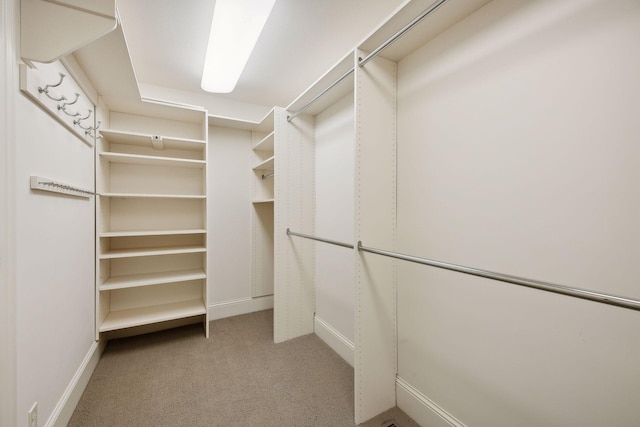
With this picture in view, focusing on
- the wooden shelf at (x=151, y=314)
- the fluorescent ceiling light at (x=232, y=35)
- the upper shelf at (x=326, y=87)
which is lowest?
the wooden shelf at (x=151, y=314)

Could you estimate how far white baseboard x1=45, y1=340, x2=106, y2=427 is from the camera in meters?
1.37

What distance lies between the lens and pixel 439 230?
1374mm

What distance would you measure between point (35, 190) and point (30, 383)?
2.86ft

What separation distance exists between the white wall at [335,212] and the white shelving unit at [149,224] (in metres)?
1.12

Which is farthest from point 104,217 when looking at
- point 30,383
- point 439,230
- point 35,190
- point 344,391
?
point 439,230

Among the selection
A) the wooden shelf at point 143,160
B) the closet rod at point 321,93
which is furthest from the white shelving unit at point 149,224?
the closet rod at point 321,93

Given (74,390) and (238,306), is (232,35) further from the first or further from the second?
(238,306)

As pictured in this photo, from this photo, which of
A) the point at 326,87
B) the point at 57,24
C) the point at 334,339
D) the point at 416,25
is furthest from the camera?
the point at 334,339

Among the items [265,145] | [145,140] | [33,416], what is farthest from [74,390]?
[265,145]

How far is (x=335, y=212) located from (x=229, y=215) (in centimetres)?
141

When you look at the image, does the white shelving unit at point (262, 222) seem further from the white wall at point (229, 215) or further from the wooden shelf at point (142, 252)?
the wooden shelf at point (142, 252)

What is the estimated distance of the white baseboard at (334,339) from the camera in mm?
2049

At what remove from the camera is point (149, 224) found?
8.36ft

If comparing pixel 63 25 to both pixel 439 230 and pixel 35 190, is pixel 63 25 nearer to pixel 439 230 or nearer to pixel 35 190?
pixel 35 190
